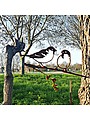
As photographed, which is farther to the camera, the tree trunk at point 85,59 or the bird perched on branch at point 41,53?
the tree trunk at point 85,59

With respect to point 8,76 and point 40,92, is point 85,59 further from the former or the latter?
point 40,92

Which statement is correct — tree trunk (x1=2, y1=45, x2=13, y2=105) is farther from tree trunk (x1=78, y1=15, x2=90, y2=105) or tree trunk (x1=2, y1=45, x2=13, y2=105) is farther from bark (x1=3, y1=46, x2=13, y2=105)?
tree trunk (x1=78, y1=15, x2=90, y2=105)

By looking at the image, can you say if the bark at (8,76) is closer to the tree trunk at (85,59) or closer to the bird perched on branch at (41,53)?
the bird perched on branch at (41,53)

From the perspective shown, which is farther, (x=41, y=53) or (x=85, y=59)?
(x=85, y=59)

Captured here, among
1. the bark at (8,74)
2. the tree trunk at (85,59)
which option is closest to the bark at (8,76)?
the bark at (8,74)

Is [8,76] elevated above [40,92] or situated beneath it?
elevated above

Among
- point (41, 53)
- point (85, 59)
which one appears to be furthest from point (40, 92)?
point (41, 53)

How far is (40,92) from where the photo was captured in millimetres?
3389

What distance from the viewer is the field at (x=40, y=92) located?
3090mm

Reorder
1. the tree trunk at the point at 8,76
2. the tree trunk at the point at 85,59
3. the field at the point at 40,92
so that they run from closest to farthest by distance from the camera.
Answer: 1. the tree trunk at the point at 8,76
2. the tree trunk at the point at 85,59
3. the field at the point at 40,92

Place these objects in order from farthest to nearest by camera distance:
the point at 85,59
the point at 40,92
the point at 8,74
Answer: the point at 40,92
the point at 85,59
the point at 8,74

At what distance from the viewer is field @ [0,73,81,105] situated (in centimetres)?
309

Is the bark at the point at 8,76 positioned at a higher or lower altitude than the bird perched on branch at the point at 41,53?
lower

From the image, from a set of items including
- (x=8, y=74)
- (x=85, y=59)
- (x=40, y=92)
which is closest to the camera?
(x=8, y=74)
